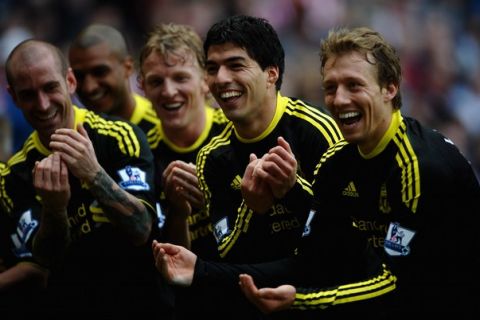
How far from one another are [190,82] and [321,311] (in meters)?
1.98

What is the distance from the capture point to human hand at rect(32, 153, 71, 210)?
526 cm

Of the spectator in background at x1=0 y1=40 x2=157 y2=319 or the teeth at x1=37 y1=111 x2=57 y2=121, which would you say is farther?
the teeth at x1=37 y1=111 x2=57 y2=121

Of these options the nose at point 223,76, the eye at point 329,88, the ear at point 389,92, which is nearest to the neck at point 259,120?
the nose at point 223,76

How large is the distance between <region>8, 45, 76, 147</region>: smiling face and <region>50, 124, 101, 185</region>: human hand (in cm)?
45

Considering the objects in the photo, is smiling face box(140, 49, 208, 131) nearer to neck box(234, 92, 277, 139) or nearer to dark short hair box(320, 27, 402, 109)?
neck box(234, 92, 277, 139)

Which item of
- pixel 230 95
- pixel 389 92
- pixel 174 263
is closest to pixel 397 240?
pixel 389 92

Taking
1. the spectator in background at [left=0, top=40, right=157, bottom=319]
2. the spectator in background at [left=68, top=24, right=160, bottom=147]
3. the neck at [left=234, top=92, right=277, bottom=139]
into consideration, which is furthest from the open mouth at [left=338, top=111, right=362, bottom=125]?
the spectator in background at [left=68, top=24, right=160, bottom=147]

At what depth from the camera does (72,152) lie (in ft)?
17.1

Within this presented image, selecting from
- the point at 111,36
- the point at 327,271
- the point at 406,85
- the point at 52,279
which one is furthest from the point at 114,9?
the point at 327,271

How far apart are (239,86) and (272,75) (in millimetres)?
210

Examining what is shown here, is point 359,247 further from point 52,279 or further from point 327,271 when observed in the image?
point 52,279

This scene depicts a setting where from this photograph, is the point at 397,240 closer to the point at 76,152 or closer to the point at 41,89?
the point at 76,152

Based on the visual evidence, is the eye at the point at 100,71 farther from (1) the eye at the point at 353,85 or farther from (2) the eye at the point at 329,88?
(1) the eye at the point at 353,85

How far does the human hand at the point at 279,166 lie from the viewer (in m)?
4.81
